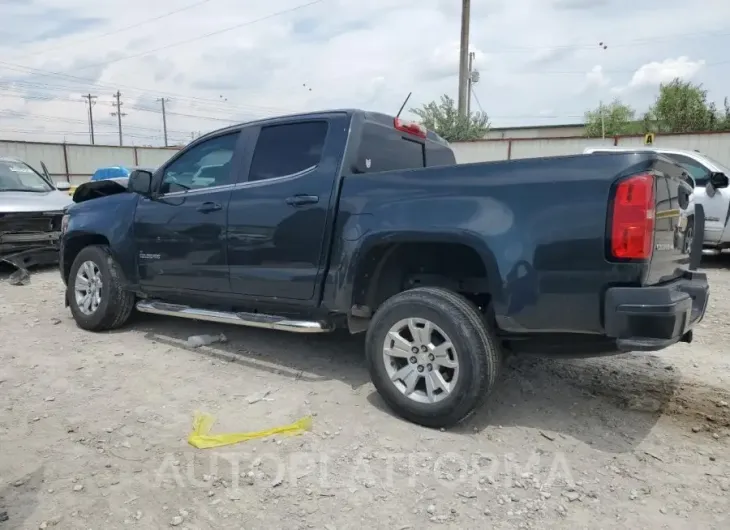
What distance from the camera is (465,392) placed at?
3.22 meters

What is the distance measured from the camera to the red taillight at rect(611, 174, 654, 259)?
2.81 metres

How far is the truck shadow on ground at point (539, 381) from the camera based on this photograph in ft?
11.5

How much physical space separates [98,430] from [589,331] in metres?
2.85

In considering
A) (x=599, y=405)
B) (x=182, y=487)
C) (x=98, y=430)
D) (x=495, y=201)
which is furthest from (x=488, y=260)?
(x=98, y=430)

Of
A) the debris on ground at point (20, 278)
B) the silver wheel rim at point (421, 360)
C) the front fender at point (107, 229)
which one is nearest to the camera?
the silver wheel rim at point (421, 360)

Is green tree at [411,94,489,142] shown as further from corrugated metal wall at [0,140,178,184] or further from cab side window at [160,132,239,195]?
cab side window at [160,132,239,195]

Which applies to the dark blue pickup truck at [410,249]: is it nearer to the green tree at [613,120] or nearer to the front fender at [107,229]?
the front fender at [107,229]

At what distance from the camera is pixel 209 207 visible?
15.0 ft

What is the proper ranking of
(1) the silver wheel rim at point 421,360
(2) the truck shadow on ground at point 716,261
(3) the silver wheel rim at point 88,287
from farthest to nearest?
1. (2) the truck shadow on ground at point 716,261
2. (3) the silver wheel rim at point 88,287
3. (1) the silver wheel rim at point 421,360

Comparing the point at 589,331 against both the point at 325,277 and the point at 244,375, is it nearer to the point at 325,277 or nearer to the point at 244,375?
the point at 325,277

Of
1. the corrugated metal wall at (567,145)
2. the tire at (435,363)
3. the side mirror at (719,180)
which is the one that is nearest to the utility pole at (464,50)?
the corrugated metal wall at (567,145)

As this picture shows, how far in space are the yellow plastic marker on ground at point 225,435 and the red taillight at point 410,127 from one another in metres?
2.28

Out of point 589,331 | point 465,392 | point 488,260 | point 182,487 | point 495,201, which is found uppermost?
point 495,201

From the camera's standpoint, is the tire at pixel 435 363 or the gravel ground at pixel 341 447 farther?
the tire at pixel 435 363
